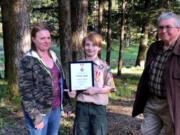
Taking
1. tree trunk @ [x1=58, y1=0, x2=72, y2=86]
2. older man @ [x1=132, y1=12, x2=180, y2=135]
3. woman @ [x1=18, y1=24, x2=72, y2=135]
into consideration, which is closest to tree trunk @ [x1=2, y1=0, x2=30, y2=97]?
tree trunk @ [x1=58, y1=0, x2=72, y2=86]

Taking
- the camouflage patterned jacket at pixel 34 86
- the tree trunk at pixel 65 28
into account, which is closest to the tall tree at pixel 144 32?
the tree trunk at pixel 65 28

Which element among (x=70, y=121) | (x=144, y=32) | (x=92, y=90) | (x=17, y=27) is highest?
(x=144, y=32)

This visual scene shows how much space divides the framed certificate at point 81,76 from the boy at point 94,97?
7cm

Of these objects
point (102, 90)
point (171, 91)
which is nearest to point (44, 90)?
point (102, 90)

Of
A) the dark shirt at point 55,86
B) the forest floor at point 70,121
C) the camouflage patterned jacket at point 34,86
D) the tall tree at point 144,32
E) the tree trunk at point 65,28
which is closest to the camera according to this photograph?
the camouflage patterned jacket at point 34,86

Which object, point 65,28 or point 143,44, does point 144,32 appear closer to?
point 143,44

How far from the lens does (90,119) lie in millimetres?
2855

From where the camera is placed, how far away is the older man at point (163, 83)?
105 inches

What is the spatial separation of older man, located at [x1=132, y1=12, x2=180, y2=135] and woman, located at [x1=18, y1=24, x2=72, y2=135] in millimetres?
1402

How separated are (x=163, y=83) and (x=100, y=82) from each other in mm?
926

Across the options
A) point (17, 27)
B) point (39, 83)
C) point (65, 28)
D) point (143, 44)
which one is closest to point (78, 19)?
point (65, 28)

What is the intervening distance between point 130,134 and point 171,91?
2281 mm

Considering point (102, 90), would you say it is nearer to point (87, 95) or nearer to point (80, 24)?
point (87, 95)

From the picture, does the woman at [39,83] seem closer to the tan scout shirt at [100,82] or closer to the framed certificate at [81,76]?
the framed certificate at [81,76]
